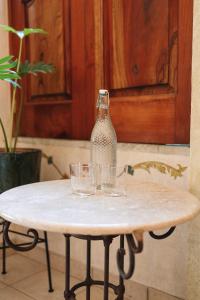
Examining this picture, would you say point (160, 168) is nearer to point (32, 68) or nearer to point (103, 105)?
point (103, 105)

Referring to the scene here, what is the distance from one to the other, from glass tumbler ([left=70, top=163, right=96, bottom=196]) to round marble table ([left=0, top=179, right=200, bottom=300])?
0.03 m

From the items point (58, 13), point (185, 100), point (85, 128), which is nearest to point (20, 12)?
point (58, 13)

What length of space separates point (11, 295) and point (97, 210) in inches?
Result: 42.0

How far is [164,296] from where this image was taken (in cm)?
134

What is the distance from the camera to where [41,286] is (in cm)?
164

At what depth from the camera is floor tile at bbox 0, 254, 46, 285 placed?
5.68 feet

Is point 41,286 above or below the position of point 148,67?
below

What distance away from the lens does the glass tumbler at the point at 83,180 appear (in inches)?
39.6

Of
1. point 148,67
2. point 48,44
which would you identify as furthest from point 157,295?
point 48,44

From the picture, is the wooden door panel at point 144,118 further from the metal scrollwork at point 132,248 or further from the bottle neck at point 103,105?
the metal scrollwork at point 132,248

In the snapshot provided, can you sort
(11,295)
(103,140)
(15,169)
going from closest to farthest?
(103,140)
(15,169)
(11,295)

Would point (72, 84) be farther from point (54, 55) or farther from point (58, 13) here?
point (58, 13)

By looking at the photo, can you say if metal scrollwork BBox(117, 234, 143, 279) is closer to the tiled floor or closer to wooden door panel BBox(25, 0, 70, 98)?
the tiled floor

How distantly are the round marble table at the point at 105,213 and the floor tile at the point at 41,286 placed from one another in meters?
0.59
